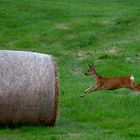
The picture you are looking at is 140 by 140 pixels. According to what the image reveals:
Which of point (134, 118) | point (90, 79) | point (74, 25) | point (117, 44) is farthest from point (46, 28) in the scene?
point (134, 118)

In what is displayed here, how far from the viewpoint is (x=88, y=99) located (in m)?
14.8

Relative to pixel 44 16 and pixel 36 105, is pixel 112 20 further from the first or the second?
pixel 36 105

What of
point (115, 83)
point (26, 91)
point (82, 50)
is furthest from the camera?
point (82, 50)

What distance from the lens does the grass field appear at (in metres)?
11.8

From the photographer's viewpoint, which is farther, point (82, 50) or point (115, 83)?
point (82, 50)

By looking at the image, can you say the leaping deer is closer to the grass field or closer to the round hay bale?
the grass field

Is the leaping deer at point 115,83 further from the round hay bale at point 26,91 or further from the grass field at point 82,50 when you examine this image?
the round hay bale at point 26,91

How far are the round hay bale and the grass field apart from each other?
0.72ft

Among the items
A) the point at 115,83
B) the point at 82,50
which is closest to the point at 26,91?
the point at 115,83

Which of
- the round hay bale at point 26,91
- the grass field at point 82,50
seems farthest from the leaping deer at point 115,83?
the round hay bale at point 26,91

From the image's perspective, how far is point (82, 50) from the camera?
23.6 metres

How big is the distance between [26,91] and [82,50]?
39.6 ft

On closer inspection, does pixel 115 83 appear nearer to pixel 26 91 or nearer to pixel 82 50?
pixel 26 91

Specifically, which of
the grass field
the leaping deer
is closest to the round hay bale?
the grass field
